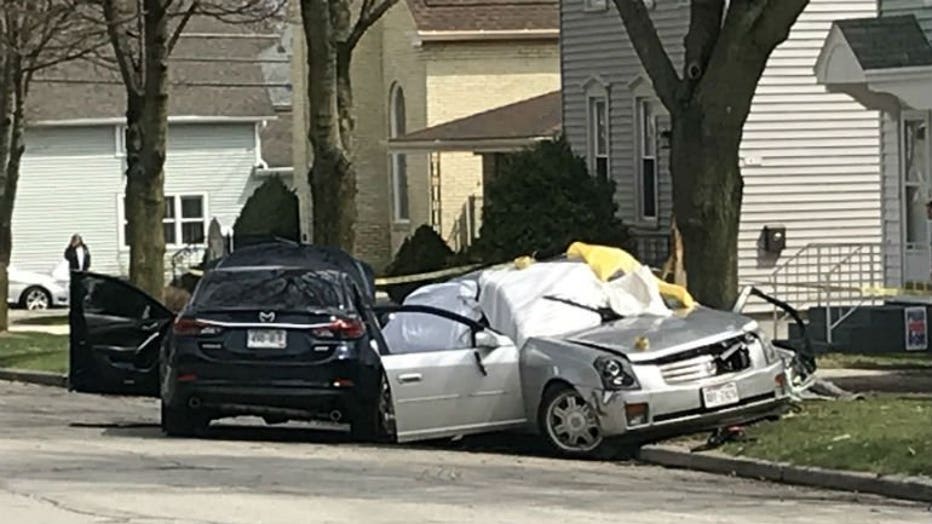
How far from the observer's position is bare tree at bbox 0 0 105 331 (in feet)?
115

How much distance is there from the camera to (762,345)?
53.7ft

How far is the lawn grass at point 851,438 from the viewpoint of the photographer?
559 inches

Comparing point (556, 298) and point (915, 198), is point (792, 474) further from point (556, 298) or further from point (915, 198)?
point (915, 198)

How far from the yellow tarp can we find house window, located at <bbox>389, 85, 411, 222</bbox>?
28.6 m

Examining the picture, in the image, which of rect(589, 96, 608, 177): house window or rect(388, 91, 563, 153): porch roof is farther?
rect(388, 91, 563, 153): porch roof

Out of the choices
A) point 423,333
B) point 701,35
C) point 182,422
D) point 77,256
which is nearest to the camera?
point 423,333

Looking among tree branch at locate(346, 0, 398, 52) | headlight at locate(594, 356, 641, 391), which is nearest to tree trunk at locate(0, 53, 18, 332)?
tree branch at locate(346, 0, 398, 52)

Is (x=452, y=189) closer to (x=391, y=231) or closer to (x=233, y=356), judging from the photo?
(x=391, y=231)

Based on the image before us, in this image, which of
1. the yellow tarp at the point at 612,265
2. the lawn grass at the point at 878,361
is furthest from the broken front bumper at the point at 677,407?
the lawn grass at the point at 878,361

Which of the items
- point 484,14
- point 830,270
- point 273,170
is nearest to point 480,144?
point 484,14

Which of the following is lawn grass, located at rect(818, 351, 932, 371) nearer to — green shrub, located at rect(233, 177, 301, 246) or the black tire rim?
the black tire rim

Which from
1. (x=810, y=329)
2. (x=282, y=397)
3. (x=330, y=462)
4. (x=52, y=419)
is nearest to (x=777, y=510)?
(x=330, y=462)

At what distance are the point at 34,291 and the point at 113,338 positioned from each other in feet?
102

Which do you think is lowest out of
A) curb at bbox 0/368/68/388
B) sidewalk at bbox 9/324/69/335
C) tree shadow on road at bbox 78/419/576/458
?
sidewalk at bbox 9/324/69/335
